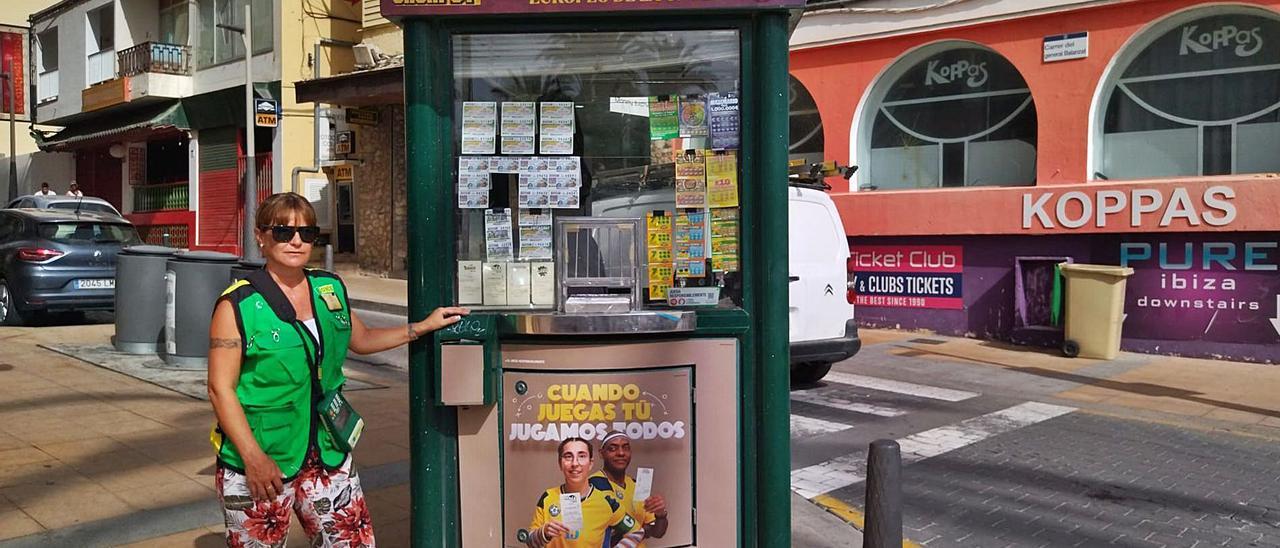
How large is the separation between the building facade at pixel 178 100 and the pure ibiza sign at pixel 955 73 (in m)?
12.8

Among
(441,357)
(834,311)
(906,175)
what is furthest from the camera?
(906,175)

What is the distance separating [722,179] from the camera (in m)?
3.63

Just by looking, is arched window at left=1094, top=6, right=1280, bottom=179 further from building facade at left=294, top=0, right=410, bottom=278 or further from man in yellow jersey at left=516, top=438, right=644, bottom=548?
building facade at left=294, top=0, right=410, bottom=278

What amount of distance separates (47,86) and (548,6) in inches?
1388

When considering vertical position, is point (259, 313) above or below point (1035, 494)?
above

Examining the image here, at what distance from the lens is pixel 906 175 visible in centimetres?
1429

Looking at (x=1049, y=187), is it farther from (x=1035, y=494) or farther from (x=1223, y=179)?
(x=1035, y=494)

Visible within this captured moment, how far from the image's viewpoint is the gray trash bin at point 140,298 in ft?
31.1

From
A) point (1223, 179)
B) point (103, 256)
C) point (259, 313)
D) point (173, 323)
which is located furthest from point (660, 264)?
point (103, 256)

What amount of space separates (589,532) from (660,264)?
1.01 meters

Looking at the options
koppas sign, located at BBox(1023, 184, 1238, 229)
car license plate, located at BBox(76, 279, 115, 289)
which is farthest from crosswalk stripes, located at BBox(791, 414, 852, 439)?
car license plate, located at BBox(76, 279, 115, 289)

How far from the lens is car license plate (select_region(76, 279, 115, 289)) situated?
12258 mm

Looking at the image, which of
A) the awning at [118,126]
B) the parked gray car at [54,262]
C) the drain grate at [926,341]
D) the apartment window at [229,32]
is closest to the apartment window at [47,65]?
the awning at [118,126]

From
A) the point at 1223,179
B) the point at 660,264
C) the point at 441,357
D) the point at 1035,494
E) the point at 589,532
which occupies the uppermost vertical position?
the point at 1223,179
